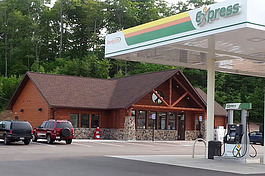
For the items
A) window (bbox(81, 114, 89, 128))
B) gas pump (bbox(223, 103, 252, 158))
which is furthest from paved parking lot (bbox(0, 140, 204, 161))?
window (bbox(81, 114, 89, 128))

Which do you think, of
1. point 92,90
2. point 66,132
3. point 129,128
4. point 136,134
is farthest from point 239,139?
point 92,90

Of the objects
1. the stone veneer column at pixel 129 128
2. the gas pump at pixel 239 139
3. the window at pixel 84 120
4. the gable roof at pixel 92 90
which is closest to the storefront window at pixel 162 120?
the gable roof at pixel 92 90

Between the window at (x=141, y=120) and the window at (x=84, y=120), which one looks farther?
the window at (x=141, y=120)

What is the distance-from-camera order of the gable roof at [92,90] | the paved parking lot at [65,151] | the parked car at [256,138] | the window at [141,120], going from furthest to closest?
the parked car at [256,138] < the window at [141,120] < the gable roof at [92,90] < the paved parking lot at [65,151]

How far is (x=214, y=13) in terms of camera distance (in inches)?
630

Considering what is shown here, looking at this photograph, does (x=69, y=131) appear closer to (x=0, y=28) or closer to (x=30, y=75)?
(x=30, y=75)

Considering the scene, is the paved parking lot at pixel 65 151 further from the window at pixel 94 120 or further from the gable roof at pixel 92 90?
the window at pixel 94 120

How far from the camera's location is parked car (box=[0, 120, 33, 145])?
2727 centimetres

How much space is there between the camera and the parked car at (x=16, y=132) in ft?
89.5

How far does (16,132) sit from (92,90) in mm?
14514

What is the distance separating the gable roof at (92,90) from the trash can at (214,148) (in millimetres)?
16748

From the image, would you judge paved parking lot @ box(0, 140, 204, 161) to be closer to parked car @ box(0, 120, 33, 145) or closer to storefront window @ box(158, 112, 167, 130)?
parked car @ box(0, 120, 33, 145)

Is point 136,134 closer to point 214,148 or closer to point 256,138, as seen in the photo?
point 256,138

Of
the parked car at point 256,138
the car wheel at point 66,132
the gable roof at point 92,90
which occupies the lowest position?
the parked car at point 256,138
